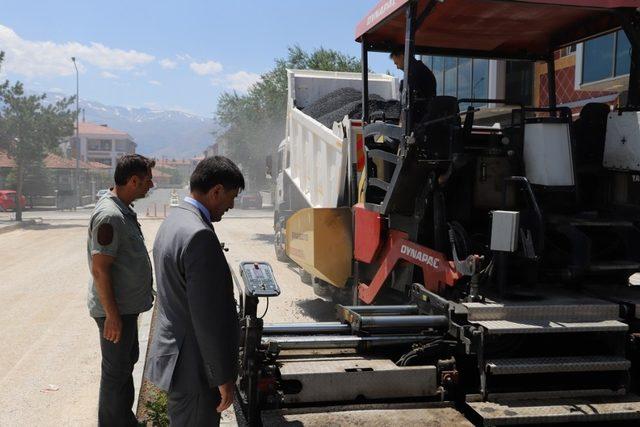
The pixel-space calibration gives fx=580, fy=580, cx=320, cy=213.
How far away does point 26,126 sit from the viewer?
76.7ft

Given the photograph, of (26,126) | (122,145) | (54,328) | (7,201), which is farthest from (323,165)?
(122,145)

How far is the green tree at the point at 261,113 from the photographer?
23.4 meters

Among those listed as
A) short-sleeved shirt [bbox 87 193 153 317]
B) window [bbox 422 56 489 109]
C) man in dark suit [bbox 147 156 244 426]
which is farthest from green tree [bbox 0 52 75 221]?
man in dark suit [bbox 147 156 244 426]

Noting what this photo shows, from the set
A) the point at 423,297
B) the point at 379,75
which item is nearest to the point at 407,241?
the point at 423,297

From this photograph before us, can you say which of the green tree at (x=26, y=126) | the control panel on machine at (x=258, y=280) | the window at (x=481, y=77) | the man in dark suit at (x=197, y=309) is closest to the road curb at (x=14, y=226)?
the green tree at (x=26, y=126)

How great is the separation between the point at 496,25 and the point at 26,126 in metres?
22.8

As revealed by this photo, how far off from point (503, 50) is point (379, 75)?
378 centimetres

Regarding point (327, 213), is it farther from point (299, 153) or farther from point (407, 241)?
point (299, 153)

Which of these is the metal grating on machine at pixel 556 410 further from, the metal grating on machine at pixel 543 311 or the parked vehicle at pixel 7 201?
the parked vehicle at pixel 7 201

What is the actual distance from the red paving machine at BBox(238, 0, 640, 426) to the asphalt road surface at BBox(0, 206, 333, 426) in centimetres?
193

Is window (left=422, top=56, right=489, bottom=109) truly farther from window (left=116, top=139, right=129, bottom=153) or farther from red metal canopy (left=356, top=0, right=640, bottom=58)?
window (left=116, top=139, right=129, bottom=153)

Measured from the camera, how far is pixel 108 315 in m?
3.59

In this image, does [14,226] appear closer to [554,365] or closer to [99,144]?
[554,365]

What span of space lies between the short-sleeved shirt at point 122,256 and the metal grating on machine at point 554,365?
2.25 meters
